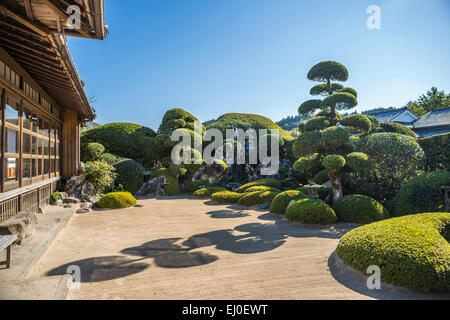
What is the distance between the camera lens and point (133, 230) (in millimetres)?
6273

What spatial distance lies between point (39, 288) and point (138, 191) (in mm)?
10973

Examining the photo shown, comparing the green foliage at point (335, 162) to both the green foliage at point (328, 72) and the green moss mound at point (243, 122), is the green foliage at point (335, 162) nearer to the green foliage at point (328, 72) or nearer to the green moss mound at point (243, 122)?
the green foliage at point (328, 72)

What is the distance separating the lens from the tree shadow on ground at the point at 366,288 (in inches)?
118

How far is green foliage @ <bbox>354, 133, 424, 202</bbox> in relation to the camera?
318 inches

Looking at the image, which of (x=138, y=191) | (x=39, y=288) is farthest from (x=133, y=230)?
(x=138, y=191)

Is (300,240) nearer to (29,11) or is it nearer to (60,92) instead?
(29,11)

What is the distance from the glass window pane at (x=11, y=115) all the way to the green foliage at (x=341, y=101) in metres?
9.52

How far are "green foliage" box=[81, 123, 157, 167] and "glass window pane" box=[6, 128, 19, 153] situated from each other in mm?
9934

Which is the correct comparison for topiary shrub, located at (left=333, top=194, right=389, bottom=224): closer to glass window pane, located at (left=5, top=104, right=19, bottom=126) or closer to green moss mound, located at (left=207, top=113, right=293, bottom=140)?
glass window pane, located at (left=5, top=104, right=19, bottom=126)

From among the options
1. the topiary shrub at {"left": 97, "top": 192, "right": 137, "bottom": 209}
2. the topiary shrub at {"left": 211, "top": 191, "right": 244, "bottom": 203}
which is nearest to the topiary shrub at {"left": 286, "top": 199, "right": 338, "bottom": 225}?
the topiary shrub at {"left": 211, "top": 191, "right": 244, "bottom": 203}

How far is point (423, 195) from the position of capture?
22.3 ft

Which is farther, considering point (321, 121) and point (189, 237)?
point (321, 121)

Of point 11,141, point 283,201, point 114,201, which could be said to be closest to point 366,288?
point 283,201

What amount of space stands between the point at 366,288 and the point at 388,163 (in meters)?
6.24
